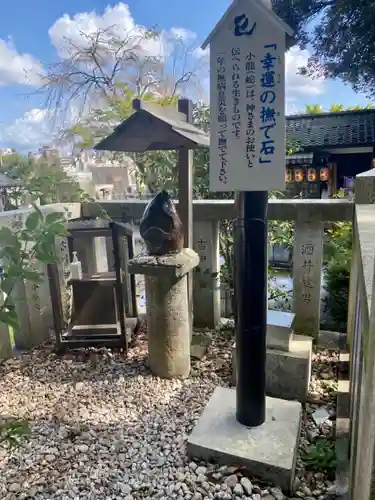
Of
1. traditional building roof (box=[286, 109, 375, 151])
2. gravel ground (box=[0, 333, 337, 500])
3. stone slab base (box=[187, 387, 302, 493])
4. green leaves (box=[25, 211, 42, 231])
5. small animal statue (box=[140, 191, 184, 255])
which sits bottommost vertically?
gravel ground (box=[0, 333, 337, 500])

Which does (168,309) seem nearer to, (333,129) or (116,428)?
(116,428)

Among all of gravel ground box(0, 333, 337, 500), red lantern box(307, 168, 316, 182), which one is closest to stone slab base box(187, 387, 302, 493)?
gravel ground box(0, 333, 337, 500)

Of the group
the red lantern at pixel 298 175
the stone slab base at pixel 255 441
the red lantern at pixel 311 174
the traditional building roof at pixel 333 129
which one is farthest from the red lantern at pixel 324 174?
the stone slab base at pixel 255 441

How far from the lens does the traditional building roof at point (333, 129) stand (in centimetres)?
1018

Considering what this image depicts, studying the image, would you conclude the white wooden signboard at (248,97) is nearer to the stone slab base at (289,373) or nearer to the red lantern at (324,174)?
the stone slab base at (289,373)

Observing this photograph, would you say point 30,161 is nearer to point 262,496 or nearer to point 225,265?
point 225,265

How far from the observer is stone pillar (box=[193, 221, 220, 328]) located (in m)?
3.21

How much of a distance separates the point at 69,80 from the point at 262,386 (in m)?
4.88

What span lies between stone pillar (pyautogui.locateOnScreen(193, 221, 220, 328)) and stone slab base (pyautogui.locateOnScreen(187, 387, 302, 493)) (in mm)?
1219

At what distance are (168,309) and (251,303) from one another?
0.86 meters

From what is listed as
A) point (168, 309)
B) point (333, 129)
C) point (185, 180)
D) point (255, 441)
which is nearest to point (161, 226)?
point (185, 180)

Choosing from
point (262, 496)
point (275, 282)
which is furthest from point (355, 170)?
point (262, 496)

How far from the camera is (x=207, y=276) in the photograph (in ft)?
10.7

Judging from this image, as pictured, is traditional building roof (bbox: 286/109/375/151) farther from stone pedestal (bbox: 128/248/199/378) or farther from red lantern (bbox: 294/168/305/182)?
stone pedestal (bbox: 128/248/199/378)
